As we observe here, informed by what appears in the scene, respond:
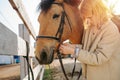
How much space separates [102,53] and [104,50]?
29mm

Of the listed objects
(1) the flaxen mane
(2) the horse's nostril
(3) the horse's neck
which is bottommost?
(2) the horse's nostril

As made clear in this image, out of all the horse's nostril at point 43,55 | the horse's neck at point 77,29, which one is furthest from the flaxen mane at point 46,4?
the horse's nostril at point 43,55

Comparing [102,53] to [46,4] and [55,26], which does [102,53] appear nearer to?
[55,26]

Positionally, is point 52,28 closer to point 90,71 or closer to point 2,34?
point 90,71

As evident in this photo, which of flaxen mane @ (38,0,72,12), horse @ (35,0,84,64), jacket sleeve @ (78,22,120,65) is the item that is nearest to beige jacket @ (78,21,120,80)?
jacket sleeve @ (78,22,120,65)

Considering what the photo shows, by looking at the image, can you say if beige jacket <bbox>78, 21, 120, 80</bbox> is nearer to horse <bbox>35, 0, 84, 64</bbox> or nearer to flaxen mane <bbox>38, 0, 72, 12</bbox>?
horse <bbox>35, 0, 84, 64</bbox>

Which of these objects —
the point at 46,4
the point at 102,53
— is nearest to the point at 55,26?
the point at 46,4

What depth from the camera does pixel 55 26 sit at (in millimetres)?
2238

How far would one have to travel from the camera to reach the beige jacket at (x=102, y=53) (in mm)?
1961

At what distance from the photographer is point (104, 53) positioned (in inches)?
76.6

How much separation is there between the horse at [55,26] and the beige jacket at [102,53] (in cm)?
26

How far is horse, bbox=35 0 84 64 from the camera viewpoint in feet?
7.05

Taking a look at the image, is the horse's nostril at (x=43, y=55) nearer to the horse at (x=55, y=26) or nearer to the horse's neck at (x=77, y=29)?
the horse at (x=55, y=26)

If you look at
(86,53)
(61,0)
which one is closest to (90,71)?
(86,53)
